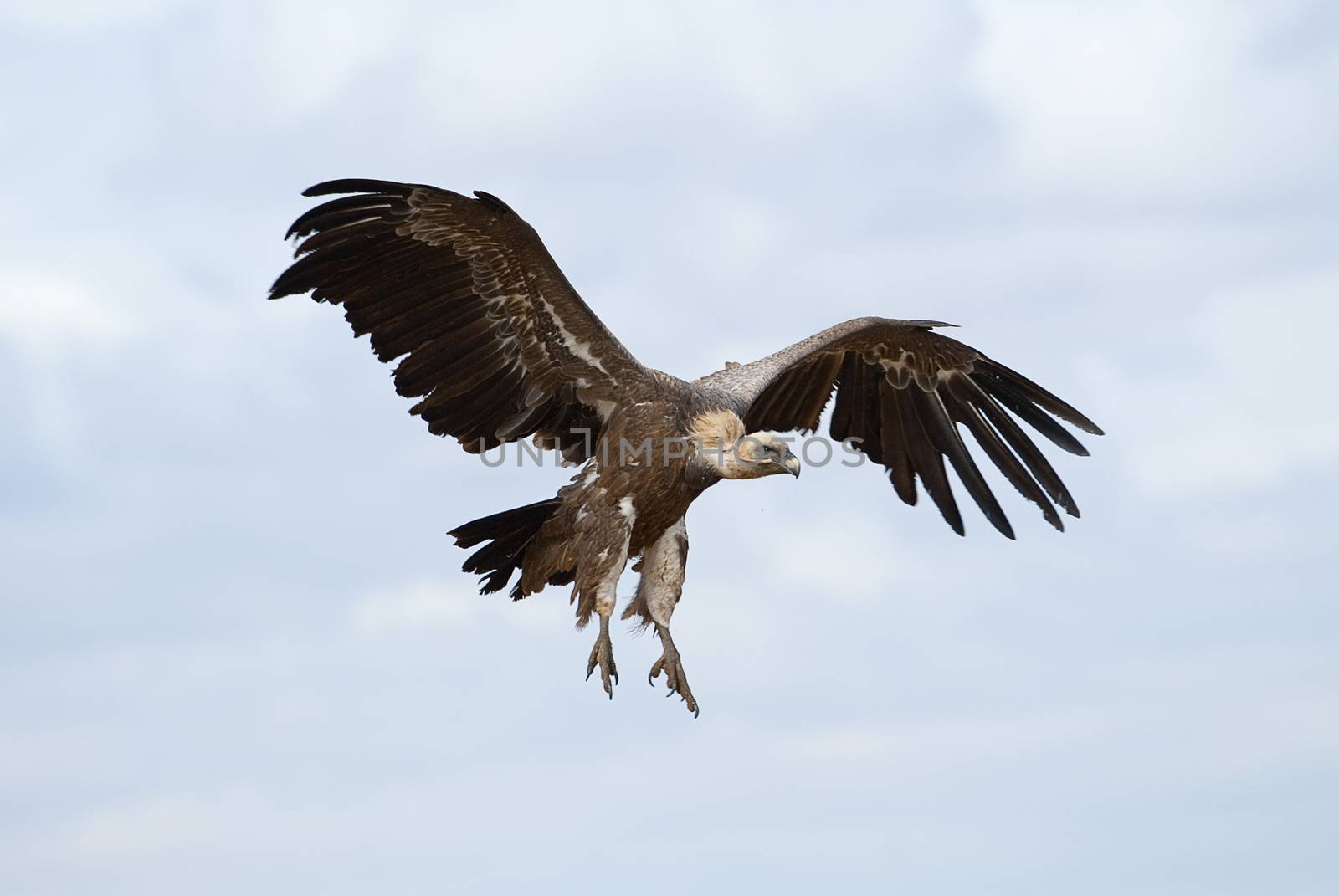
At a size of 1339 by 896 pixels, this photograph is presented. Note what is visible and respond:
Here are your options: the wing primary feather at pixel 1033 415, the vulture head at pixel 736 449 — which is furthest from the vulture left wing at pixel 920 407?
the vulture head at pixel 736 449

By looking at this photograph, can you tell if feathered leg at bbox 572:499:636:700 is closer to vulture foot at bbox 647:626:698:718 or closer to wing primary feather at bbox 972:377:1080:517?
vulture foot at bbox 647:626:698:718

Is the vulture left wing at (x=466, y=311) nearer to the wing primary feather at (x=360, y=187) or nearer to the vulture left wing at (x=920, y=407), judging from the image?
the wing primary feather at (x=360, y=187)

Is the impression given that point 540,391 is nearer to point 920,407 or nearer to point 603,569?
point 603,569

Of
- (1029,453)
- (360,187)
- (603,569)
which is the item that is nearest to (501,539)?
(603,569)

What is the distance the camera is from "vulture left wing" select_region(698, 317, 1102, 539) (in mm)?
10406

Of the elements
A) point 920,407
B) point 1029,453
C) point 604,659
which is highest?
point 920,407

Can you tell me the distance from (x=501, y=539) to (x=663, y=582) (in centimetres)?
92

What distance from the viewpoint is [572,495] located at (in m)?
9.20

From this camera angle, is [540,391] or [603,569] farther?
[540,391]

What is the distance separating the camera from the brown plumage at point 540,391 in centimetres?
853

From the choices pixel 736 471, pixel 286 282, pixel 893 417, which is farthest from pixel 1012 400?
pixel 286 282

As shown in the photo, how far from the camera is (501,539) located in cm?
941

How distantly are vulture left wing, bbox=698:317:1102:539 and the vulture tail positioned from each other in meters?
1.57

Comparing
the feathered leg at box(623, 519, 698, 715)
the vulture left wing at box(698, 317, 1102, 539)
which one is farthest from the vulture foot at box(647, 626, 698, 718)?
the vulture left wing at box(698, 317, 1102, 539)
